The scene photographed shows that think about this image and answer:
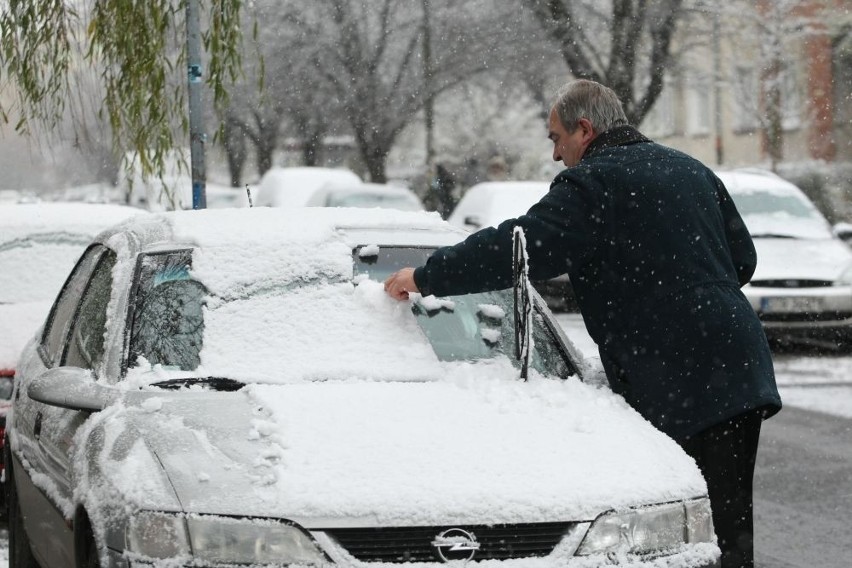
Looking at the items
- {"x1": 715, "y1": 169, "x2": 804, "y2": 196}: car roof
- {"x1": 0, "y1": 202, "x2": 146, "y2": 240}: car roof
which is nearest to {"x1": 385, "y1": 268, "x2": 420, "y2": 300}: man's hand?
{"x1": 0, "y1": 202, "x2": 146, "y2": 240}: car roof

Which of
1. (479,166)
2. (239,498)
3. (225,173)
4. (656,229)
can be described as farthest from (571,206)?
(225,173)

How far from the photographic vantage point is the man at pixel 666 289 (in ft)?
14.4

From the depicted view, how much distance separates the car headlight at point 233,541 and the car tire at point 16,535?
1.60m

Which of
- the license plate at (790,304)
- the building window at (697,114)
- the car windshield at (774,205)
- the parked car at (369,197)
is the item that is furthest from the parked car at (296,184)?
the license plate at (790,304)

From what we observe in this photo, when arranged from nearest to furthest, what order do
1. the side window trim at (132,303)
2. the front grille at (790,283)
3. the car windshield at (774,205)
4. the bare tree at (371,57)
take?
the side window trim at (132,303) → the front grille at (790,283) → the car windshield at (774,205) → the bare tree at (371,57)

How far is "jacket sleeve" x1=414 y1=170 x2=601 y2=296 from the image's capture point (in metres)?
4.41

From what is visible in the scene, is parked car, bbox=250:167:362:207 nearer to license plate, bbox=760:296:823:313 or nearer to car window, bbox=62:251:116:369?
license plate, bbox=760:296:823:313

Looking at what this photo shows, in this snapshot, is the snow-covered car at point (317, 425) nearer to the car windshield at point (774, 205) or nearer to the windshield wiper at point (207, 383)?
the windshield wiper at point (207, 383)

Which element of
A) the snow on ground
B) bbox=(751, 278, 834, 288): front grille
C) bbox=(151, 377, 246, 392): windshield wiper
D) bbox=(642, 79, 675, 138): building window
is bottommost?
bbox=(642, 79, 675, 138): building window

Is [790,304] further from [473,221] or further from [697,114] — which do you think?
[697,114]

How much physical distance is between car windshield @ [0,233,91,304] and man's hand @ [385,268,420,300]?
380 cm

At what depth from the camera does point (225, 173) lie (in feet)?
179

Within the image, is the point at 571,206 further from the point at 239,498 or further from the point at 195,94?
the point at 195,94

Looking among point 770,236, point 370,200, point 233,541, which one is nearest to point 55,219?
point 233,541
